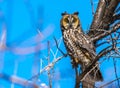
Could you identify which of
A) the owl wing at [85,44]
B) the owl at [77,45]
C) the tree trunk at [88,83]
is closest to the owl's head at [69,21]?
the owl at [77,45]

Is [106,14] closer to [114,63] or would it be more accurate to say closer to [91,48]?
[91,48]

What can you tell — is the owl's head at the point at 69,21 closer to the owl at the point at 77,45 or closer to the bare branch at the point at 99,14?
the owl at the point at 77,45

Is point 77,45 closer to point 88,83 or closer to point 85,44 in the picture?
point 85,44

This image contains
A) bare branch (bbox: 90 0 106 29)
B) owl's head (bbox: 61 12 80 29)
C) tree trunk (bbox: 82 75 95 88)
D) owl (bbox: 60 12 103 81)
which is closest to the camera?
tree trunk (bbox: 82 75 95 88)

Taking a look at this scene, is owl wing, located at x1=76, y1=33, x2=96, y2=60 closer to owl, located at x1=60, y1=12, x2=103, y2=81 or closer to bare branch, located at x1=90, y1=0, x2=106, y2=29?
owl, located at x1=60, y1=12, x2=103, y2=81

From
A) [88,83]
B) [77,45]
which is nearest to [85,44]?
[77,45]

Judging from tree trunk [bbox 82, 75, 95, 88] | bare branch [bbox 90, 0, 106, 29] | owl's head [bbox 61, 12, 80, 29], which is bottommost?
tree trunk [bbox 82, 75, 95, 88]

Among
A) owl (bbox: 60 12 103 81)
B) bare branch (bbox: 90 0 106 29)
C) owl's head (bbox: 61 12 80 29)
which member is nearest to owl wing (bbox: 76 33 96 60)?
owl (bbox: 60 12 103 81)

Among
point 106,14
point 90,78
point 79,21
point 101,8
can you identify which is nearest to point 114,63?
point 90,78
